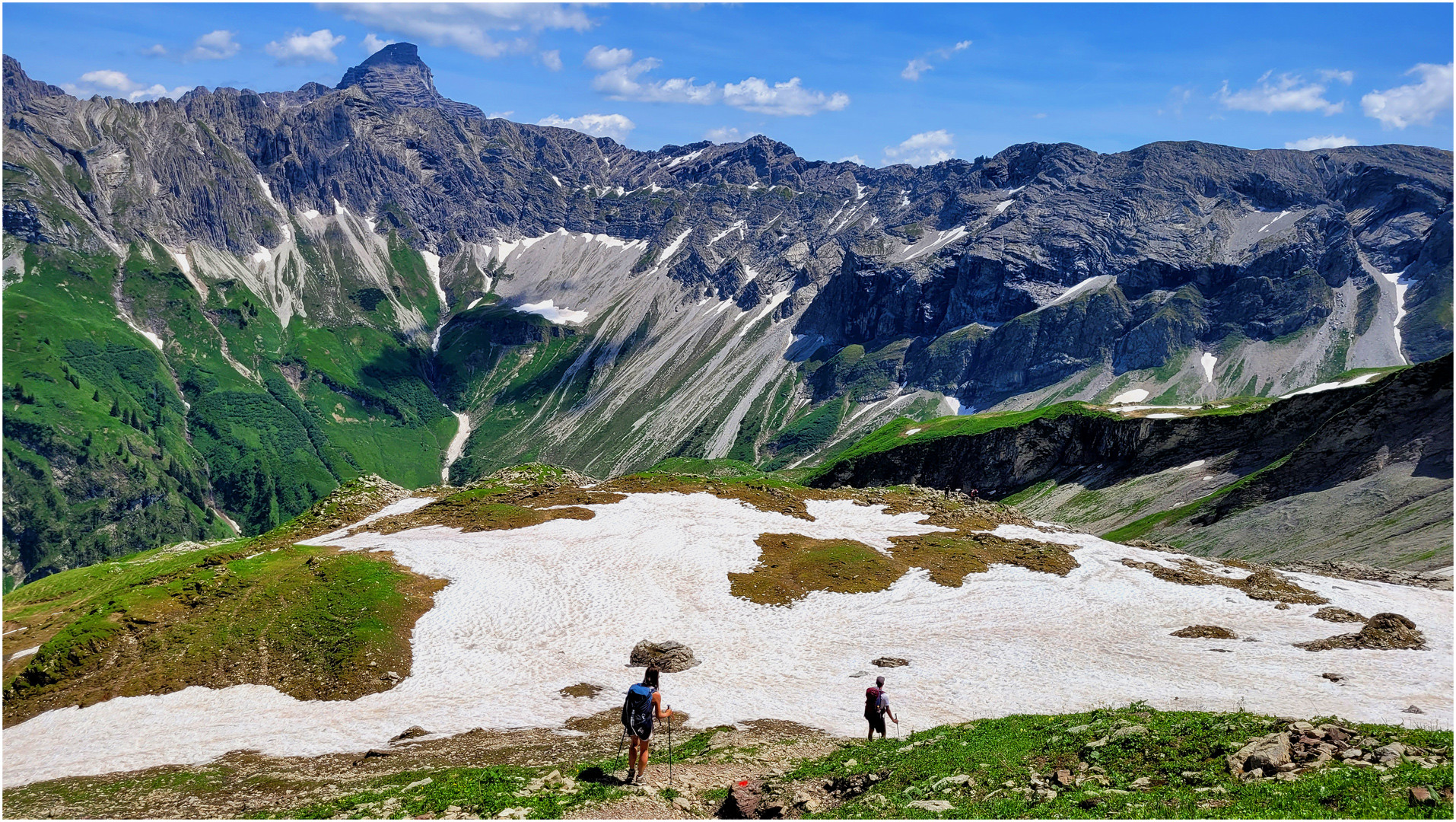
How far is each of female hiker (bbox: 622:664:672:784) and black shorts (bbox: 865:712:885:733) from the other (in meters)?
10.3

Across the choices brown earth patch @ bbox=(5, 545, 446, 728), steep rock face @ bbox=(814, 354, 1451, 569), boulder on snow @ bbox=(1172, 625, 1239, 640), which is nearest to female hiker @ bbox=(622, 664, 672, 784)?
brown earth patch @ bbox=(5, 545, 446, 728)

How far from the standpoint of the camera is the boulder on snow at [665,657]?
48.2 metres

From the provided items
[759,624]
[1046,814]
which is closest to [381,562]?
[759,624]

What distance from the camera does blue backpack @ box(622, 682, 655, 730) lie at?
1130 inches

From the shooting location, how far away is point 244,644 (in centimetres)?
4947

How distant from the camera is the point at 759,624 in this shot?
5494 centimetres

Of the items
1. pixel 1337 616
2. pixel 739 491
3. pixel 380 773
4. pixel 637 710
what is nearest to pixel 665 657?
pixel 380 773

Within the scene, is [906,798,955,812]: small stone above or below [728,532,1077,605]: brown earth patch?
below

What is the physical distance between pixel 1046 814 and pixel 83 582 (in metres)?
100

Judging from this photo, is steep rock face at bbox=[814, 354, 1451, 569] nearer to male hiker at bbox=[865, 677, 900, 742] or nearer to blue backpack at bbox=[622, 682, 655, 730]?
male hiker at bbox=[865, 677, 900, 742]

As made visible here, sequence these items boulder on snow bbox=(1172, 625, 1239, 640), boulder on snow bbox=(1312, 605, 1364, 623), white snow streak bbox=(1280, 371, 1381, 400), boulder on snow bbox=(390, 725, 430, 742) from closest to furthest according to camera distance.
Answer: boulder on snow bbox=(390, 725, 430, 742) < boulder on snow bbox=(1172, 625, 1239, 640) < boulder on snow bbox=(1312, 605, 1364, 623) < white snow streak bbox=(1280, 371, 1381, 400)

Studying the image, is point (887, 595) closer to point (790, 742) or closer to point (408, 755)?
point (790, 742)

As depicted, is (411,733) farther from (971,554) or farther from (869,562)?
(971,554)

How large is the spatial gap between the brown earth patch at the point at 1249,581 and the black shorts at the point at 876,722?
111 ft
